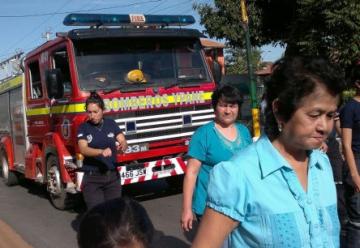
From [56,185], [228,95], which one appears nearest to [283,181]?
[228,95]

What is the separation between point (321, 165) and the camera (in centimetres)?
222

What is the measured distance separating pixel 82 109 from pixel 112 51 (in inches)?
40.4

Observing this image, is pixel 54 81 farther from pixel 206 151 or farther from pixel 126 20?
pixel 206 151

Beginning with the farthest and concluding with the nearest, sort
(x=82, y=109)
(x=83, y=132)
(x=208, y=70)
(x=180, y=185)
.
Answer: (x=180, y=185) < (x=208, y=70) < (x=82, y=109) < (x=83, y=132)

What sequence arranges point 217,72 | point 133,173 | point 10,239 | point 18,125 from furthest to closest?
point 18,125 → point 217,72 → point 133,173 → point 10,239

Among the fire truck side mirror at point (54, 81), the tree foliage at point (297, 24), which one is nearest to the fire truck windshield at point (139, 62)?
the fire truck side mirror at point (54, 81)

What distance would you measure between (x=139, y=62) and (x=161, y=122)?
3.06 ft

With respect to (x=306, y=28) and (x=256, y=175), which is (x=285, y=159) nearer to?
(x=256, y=175)

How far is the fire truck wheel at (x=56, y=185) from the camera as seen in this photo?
8195 millimetres

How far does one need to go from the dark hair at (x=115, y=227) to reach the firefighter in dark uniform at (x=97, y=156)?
397 centimetres

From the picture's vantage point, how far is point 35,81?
9352mm

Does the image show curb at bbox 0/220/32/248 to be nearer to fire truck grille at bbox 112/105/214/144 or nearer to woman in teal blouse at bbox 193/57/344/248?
fire truck grille at bbox 112/105/214/144

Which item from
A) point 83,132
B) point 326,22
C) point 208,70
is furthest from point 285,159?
point 326,22

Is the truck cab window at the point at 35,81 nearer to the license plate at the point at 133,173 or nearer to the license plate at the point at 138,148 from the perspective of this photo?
the license plate at the point at 138,148
